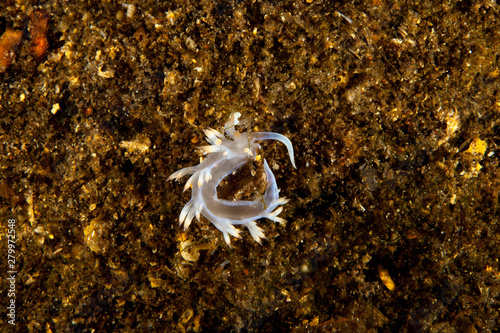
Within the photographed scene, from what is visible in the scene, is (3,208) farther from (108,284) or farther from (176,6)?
(176,6)

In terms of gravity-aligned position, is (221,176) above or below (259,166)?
below

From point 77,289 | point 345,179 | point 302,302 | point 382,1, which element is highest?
point 382,1

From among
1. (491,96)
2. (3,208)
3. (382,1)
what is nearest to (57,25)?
(3,208)
